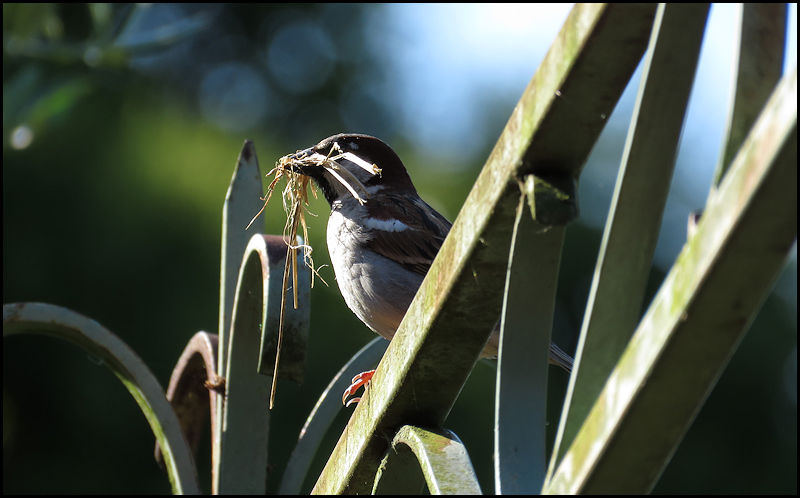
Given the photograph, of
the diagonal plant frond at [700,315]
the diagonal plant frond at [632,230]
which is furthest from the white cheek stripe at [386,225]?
the diagonal plant frond at [700,315]

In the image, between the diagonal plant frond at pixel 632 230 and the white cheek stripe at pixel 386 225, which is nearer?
the diagonal plant frond at pixel 632 230

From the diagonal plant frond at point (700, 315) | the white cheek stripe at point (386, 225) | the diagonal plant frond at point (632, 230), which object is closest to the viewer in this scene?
the diagonal plant frond at point (700, 315)

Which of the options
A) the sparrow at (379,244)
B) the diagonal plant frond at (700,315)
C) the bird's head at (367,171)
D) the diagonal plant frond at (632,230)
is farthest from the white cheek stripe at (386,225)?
the diagonal plant frond at (700,315)

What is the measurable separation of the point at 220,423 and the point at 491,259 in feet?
3.11

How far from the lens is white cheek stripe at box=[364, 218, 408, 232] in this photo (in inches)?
127

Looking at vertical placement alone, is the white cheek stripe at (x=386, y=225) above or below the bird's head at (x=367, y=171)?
below

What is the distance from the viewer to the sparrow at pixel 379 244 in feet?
10.0

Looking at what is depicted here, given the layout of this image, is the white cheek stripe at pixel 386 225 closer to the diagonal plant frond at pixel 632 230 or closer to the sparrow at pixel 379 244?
the sparrow at pixel 379 244

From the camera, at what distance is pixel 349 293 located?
3.14 meters

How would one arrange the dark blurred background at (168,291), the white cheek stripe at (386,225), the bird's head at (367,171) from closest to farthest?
the white cheek stripe at (386,225)
the bird's head at (367,171)
the dark blurred background at (168,291)

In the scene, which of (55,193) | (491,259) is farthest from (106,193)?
(491,259)

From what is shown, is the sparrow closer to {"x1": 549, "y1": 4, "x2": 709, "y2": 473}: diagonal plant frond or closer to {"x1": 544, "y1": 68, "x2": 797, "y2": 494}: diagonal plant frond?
{"x1": 549, "y1": 4, "x2": 709, "y2": 473}: diagonal plant frond

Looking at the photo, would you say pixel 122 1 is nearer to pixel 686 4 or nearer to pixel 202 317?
pixel 686 4

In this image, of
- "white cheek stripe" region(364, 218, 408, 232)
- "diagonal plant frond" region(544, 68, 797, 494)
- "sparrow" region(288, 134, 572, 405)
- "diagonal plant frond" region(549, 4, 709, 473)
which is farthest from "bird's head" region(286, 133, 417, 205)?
"diagonal plant frond" region(544, 68, 797, 494)
